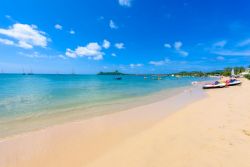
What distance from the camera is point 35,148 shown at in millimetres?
5586

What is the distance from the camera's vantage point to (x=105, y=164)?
14.6 ft

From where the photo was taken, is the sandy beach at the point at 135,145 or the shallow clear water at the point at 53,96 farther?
the shallow clear water at the point at 53,96

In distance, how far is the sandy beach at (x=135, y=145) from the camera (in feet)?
14.9

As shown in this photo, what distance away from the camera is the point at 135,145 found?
561 cm

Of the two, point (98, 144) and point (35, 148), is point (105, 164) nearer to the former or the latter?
point (98, 144)

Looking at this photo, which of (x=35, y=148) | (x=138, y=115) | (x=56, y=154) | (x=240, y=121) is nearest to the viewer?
(x=56, y=154)

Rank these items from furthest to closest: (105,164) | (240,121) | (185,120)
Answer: (185,120) < (240,121) < (105,164)

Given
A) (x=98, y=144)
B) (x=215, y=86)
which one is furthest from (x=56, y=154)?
(x=215, y=86)

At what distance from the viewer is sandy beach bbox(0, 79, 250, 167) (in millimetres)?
4547

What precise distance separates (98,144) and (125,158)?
4.92 feet

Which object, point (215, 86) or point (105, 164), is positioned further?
point (215, 86)

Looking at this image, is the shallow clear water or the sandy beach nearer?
the sandy beach

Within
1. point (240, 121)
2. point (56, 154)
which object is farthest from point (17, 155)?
point (240, 121)

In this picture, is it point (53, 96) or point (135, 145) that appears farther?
point (53, 96)
